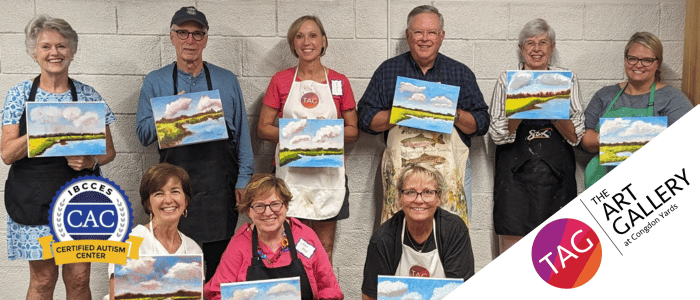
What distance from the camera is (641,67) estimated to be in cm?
298

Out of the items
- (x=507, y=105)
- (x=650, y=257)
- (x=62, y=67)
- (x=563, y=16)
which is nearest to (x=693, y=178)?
(x=650, y=257)

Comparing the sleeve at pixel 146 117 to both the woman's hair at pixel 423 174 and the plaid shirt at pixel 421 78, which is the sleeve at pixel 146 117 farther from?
the woman's hair at pixel 423 174

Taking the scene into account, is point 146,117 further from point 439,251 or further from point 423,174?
point 439,251

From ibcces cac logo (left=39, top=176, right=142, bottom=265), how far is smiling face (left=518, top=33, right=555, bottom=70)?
1896 mm

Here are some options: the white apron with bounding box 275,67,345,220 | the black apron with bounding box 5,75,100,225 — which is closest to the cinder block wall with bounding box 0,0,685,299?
the white apron with bounding box 275,67,345,220

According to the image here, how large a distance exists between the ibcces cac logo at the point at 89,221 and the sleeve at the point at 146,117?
0.44 metres

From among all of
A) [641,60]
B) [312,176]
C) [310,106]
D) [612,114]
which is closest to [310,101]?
[310,106]

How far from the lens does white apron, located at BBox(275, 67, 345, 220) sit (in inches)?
116

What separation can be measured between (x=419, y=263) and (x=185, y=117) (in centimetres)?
116

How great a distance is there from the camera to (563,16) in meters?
3.29

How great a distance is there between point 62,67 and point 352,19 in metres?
1.37

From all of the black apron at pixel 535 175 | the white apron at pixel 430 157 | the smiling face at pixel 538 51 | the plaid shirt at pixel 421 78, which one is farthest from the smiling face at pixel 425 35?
the black apron at pixel 535 175

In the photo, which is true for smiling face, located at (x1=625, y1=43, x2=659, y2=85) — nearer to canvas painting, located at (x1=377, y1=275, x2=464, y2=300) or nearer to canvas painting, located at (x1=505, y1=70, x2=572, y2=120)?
canvas painting, located at (x1=505, y1=70, x2=572, y2=120)

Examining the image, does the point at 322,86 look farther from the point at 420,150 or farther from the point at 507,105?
the point at 507,105
